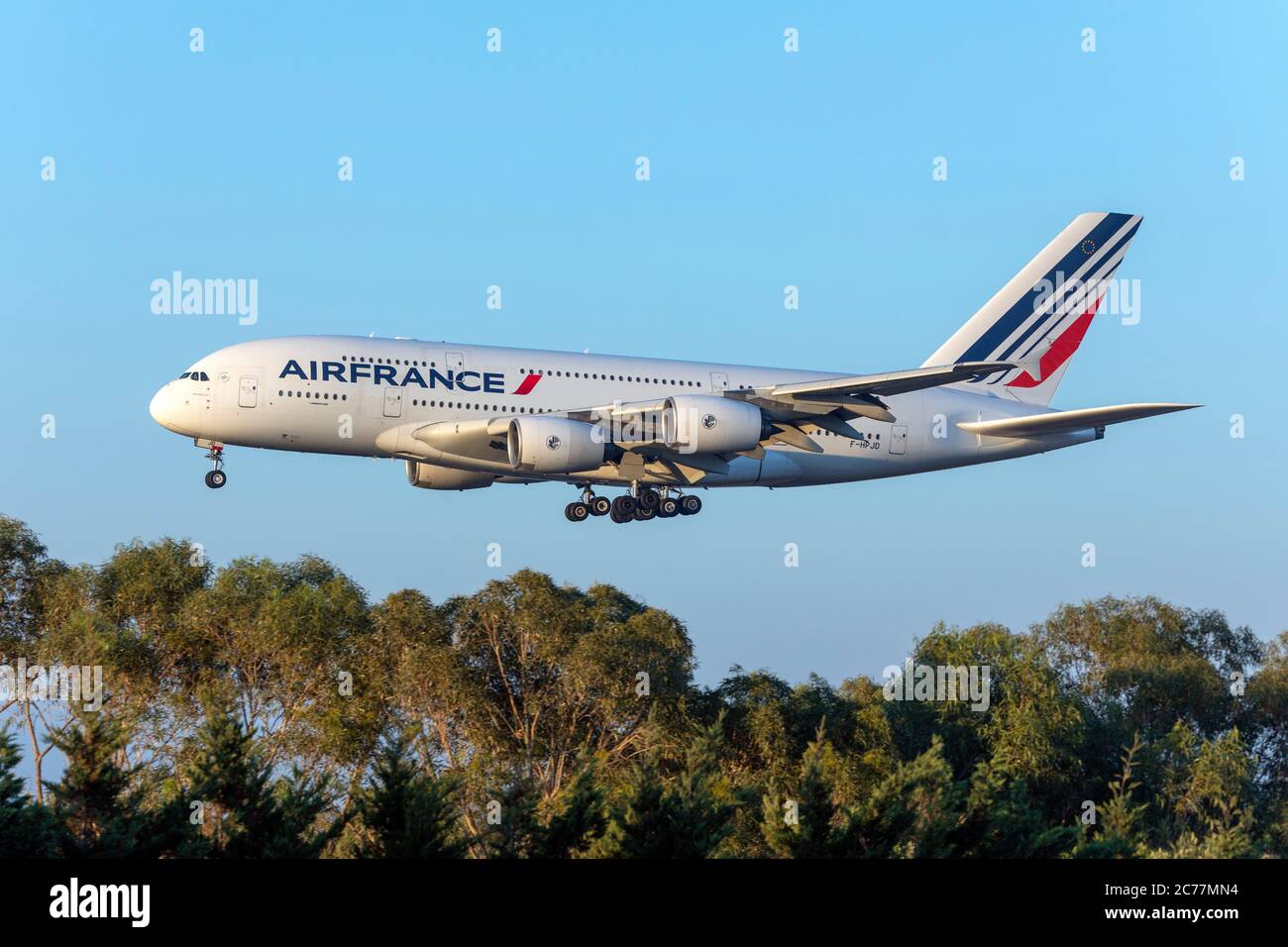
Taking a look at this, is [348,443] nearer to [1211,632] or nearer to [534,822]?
[534,822]

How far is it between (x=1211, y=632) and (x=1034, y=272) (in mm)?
61824

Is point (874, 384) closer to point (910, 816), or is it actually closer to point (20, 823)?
point (910, 816)

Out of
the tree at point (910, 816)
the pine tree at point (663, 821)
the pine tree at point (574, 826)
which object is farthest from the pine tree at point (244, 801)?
the tree at point (910, 816)

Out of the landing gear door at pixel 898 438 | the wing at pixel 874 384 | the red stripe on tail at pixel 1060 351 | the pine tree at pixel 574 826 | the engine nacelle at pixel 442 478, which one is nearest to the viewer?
the pine tree at pixel 574 826

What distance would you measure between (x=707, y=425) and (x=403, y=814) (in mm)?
17790

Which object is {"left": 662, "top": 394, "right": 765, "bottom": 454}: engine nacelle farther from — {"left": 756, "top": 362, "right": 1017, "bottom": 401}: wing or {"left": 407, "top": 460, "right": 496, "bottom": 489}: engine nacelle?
{"left": 407, "top": 460, "right": 496, "bottom": 489}: engine nacelle

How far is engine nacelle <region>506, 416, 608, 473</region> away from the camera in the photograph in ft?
169

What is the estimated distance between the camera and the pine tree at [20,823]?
34.3 metres

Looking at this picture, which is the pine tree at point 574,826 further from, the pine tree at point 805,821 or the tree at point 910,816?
the tree at point 910,816

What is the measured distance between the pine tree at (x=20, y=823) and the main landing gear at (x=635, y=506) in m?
24.9

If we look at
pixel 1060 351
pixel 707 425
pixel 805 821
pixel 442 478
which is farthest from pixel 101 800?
pixel 1060 351

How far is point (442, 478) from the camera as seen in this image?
5922 cm
